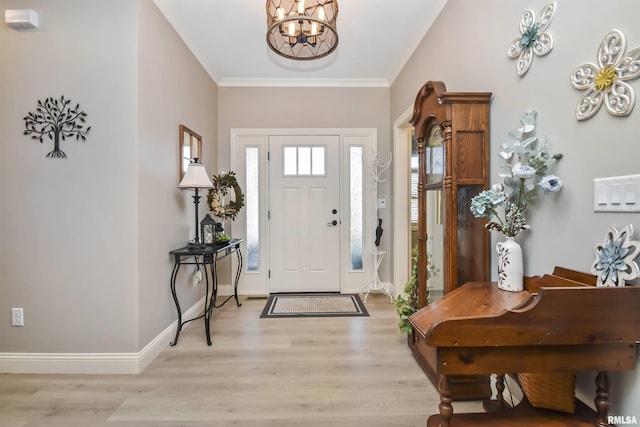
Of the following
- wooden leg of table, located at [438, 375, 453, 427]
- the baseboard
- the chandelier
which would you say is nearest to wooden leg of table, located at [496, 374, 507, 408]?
wooden leg of table, located at [438, 375, 453, 427]

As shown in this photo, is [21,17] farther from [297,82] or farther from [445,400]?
[445,400]

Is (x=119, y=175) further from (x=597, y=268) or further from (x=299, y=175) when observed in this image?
(x=597, y=268)

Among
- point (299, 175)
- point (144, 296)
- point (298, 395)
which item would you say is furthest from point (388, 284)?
point (144, 296)

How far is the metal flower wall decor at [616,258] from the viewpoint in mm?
948

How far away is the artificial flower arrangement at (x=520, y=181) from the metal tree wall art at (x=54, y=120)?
2479 millimetres

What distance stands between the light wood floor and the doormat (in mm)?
530

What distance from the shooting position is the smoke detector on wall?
6.31 ft

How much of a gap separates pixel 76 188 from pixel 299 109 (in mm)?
2491

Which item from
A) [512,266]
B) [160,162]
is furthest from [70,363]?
[512,266]

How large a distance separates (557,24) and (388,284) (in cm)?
301

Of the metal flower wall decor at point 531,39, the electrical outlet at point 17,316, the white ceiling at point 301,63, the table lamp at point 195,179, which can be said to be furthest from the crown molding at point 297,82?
the electrical outlet at point 17,316

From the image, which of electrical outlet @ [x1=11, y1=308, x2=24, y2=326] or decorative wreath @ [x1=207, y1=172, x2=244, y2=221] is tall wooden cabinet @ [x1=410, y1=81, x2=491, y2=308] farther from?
electrical outlet @ [x1=11, y1=308, x2=24, y2=326]

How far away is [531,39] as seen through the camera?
1390 mm

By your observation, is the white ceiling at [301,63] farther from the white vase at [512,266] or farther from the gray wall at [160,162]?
the white vase at [512,266]
